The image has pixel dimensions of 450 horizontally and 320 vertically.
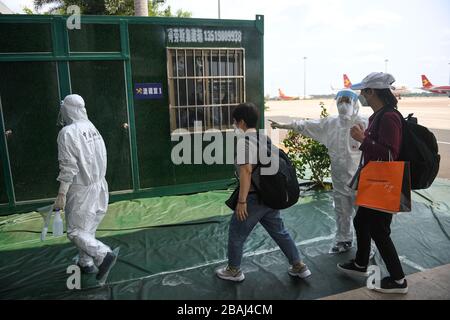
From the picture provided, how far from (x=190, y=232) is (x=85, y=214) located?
62.9 inches


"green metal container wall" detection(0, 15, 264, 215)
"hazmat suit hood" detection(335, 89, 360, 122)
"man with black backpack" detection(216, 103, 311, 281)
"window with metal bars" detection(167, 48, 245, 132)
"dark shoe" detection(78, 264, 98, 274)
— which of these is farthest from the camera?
"window with metal bars" detection(167, 48, 245, 132)

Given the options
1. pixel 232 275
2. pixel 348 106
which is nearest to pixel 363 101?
pixel 348 106

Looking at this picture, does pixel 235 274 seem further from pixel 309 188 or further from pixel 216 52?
pixel 216 52

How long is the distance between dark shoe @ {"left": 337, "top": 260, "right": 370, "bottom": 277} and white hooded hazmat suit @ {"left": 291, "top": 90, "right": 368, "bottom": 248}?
1.75 ft

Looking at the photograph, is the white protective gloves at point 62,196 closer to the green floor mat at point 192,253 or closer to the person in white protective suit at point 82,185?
the person in white protective suit at point 82,185

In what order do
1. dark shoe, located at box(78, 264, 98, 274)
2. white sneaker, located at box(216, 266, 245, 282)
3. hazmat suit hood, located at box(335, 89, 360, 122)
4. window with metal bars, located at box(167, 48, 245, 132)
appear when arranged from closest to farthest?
white sneaker, located at box(216, 266, 245, 282) → dark shoe, located at box(78, 264, 98, 274) → hazmat suit hood, located at box(335, 89, 360, 122) → window with metal bars, located at box(167, 48, 245, 132)

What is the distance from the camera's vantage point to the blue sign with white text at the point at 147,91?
18.0ft

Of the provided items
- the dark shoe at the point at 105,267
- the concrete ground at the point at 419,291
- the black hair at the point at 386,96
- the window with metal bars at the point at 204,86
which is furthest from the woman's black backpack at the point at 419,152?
the window with metal bars at the point at 204,86

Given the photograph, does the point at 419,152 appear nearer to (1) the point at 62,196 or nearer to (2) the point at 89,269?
(1) the point at 62,196

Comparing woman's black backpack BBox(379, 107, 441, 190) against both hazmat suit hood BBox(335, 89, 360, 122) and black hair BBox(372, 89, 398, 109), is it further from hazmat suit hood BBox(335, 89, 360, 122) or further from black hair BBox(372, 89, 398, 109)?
hazmat suit hood BBox(335, 89, 360, 122)

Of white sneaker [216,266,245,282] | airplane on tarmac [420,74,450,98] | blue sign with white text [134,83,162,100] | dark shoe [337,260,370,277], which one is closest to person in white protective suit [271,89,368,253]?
dark shoe [337,260,370,277]

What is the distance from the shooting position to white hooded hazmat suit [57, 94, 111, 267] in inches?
119

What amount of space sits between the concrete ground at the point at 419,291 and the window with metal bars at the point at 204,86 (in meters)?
3.61
